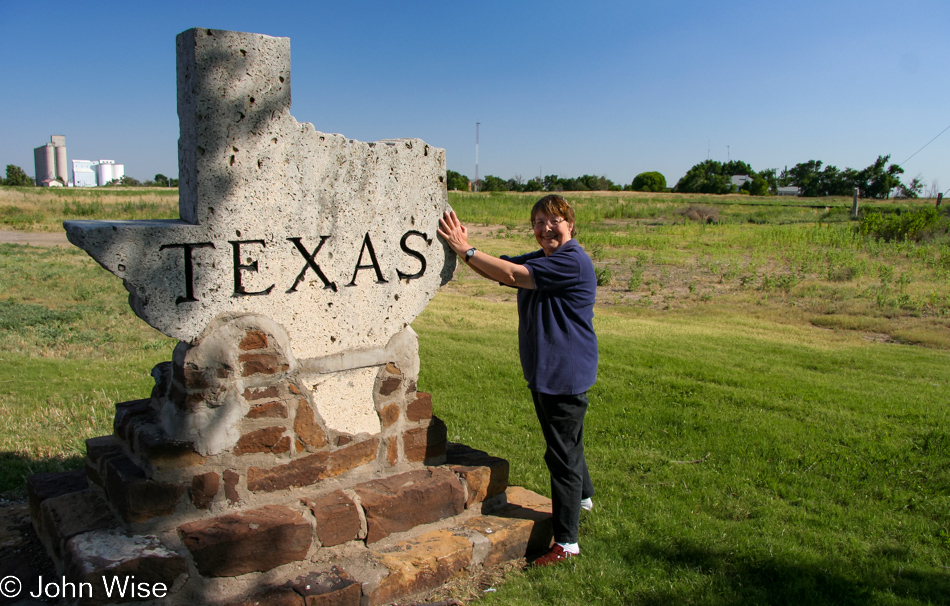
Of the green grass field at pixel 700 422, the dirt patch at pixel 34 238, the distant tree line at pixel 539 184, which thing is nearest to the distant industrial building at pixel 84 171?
the distant tree line at pixel 539 184

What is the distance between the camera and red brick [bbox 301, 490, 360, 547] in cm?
314

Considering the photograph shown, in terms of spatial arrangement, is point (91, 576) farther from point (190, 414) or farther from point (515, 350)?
point (515, 350)

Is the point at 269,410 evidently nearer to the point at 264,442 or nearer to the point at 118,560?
→ the point at 264,442

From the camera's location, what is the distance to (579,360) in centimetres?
333

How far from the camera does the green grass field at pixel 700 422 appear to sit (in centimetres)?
348

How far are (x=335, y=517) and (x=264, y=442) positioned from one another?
0.48 meters

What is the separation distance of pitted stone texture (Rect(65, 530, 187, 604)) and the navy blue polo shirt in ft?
5.84

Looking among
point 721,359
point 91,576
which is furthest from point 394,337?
point 721,359

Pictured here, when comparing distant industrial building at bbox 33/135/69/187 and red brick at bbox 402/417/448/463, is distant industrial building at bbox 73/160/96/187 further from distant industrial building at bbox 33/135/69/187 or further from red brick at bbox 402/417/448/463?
red brick at bbox 402/417/448/463

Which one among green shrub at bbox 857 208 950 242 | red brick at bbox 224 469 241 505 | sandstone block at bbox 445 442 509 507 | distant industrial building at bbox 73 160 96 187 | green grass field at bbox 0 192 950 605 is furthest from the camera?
distant industrial building at bbox 73 160 96 187

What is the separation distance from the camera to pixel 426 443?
148 inches

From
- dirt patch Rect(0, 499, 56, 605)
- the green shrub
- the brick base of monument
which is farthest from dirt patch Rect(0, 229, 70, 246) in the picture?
the green shrub

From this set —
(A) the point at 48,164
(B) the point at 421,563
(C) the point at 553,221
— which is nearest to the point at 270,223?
(C) the point at 553,221

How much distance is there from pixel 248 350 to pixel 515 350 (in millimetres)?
5489
